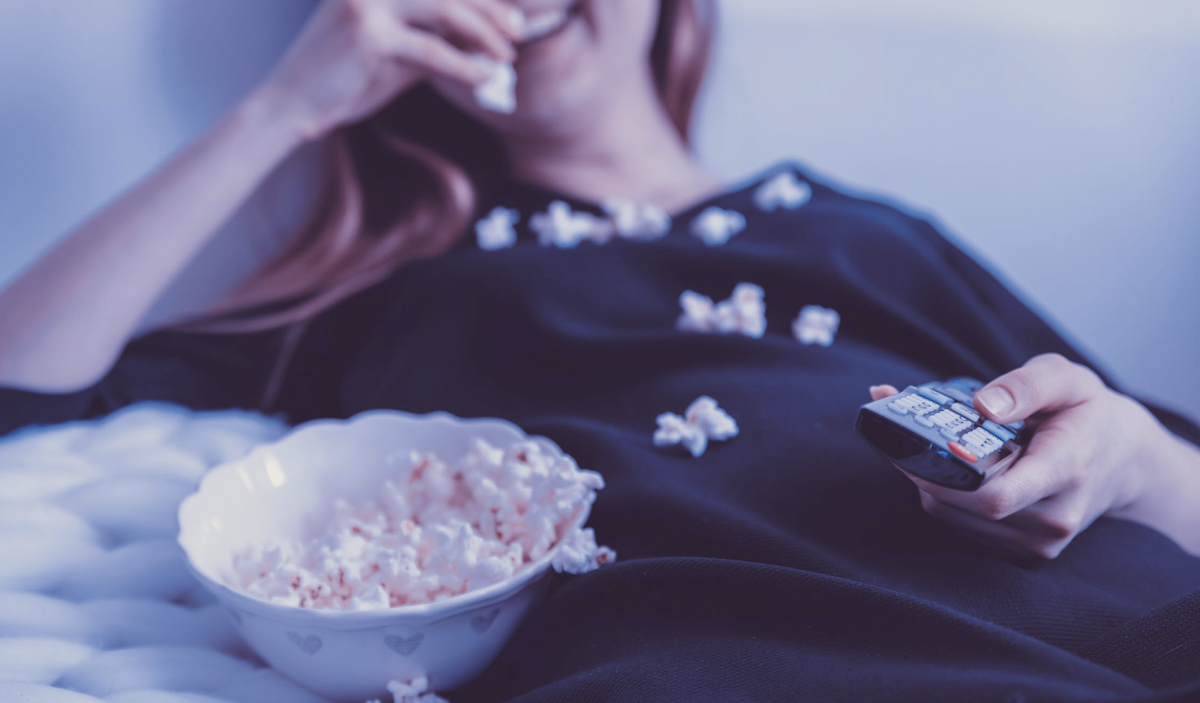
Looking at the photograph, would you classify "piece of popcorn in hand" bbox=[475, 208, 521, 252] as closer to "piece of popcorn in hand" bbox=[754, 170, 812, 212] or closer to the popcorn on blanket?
"piece of popcorn in hand" bbox=[754, 170, 812, 212]

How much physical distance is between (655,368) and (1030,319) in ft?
1.67

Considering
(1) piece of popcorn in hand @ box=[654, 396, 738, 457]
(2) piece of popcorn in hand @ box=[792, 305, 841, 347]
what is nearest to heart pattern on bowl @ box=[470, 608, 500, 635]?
(1) piece of popcorn in hand @ box=[654, 396, 738, 457]

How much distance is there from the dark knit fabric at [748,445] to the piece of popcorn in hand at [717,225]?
0.6 inches

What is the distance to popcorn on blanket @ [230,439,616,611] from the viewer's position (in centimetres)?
56

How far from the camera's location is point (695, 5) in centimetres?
143

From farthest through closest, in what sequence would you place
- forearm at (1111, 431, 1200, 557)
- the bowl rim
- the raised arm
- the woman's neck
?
the woman's neck, the raised arm, forearm at (1111, 431, 1200, 557), the bowl rim

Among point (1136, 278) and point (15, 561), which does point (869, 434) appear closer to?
point (15, 561)

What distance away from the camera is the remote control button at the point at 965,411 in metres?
Answer: 0.59

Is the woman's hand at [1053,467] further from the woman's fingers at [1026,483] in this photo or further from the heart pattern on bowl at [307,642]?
the heart pattern on bowl at [307,642]

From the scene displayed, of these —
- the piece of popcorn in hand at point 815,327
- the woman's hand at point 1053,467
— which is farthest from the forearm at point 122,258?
the woman's hand at point 1053,467

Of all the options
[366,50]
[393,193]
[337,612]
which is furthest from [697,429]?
[393,193]

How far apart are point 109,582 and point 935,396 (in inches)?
25.7

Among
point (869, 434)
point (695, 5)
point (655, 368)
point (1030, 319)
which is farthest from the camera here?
point (695, 5)

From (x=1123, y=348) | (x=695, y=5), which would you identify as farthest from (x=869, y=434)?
(x=695, y=5)
